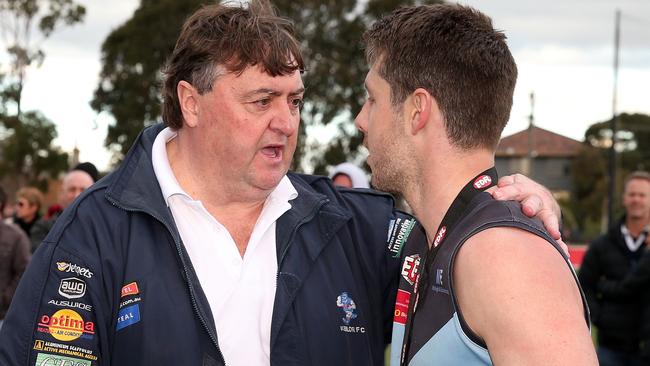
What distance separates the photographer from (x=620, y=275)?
791 centimetres

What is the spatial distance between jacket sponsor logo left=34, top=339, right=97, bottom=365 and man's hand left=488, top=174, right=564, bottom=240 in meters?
1.39

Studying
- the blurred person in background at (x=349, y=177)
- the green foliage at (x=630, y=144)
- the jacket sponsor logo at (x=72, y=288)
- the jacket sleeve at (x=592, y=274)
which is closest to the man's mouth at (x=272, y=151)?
the jacket sponsor logo at (x=72, y=288)

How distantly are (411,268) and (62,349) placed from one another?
124cm

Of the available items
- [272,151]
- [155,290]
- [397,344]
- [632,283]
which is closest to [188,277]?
[155,290]

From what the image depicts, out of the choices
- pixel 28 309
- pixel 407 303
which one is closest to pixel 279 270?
pixel 407 303

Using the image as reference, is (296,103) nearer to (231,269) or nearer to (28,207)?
(231,269)

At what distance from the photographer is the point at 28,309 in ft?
9.64

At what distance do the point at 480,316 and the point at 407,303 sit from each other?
837mm

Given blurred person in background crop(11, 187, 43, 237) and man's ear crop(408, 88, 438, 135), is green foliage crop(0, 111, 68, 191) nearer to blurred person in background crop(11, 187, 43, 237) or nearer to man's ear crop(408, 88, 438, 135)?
blurred person in background crop(11, 187, 43, 237)

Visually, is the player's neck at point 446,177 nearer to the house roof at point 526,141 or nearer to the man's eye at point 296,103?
the man's eye at point 296,103

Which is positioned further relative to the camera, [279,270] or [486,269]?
[279,270]

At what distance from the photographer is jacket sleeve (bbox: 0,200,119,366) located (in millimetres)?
2902

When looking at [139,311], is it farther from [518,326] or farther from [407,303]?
[518,326]

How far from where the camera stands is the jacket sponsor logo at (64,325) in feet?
9.52
